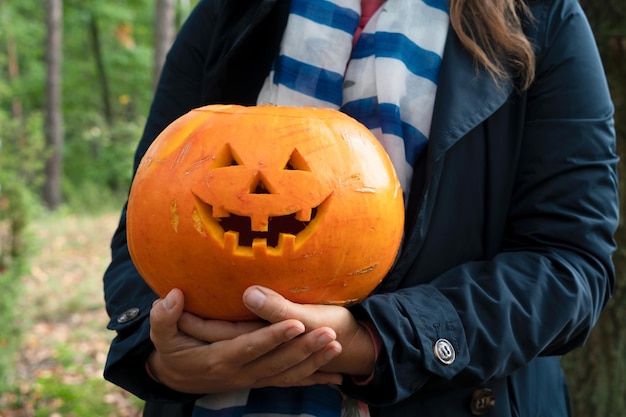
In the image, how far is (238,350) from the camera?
1179mm

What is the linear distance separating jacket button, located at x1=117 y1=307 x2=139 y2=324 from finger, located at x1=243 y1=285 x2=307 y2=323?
0.47 metres

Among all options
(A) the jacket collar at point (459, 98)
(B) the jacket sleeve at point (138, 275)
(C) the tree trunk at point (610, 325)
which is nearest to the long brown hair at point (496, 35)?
(A) the jacket collar at point (459, 98)

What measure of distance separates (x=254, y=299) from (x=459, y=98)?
27.1 inches

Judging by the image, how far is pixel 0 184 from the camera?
19.2 ft

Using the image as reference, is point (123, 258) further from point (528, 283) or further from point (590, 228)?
point (590, 228)

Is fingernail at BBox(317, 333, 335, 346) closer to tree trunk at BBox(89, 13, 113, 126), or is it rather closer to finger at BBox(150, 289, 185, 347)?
finger at BBox(150, 289, 185, 347)

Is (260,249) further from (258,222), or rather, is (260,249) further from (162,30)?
(162,30)

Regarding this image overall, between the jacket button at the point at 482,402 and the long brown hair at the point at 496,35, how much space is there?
71cm

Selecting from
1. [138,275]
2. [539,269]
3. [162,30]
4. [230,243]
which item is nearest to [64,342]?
[162,30]

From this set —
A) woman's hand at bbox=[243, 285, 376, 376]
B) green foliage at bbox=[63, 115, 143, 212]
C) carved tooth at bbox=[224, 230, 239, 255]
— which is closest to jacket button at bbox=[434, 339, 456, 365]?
woman's hand at bbox=[243, 285, 376, 376]

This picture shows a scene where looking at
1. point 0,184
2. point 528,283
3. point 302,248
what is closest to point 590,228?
point 528,283

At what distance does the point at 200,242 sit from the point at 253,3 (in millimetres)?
762

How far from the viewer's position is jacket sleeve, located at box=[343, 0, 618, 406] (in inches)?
50.9

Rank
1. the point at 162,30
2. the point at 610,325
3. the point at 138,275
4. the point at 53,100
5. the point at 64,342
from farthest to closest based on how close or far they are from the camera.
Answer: the point at 53,100, the point at 162,30, the point at 64,342, the point at 610,325, the point at 138,275
